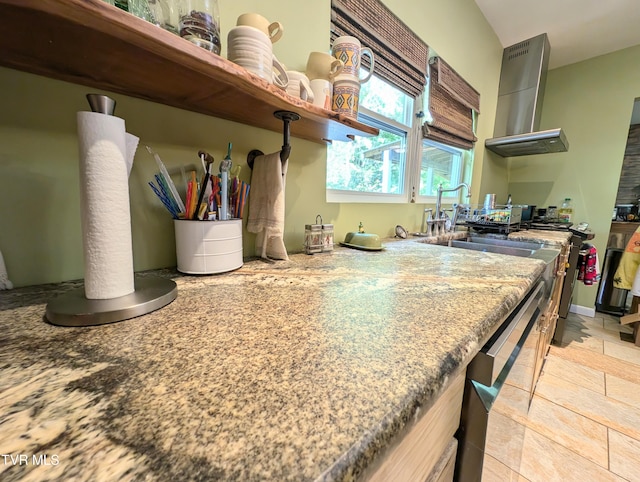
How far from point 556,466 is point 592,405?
23.7 inches

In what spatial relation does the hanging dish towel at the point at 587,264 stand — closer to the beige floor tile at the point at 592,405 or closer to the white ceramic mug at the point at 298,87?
the beige floor tile at the point at 592,405

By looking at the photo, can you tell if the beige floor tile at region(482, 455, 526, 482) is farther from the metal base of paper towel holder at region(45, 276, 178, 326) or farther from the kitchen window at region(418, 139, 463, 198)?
the kitchen window at region(418, 139, 463, 198)

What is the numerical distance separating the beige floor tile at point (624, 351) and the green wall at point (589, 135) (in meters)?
0.81

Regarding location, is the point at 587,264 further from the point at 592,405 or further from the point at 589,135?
the point at 589,135

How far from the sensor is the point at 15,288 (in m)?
0.54

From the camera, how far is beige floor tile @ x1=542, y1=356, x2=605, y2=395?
1.61 m

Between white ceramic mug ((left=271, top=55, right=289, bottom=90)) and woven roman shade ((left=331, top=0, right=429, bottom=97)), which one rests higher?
woven roman shade ((left=331, top=0, right=429, bottom=97))

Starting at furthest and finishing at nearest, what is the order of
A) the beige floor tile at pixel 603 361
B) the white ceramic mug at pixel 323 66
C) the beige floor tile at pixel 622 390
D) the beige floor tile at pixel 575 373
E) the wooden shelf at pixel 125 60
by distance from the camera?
1. the beige floor tile at pixel 603 361
2. the beige floor tile at pixel 575 373
3. the beige floor tile at pixel 622 390
4. the white ceramic mug at pixel 323 66
5. the wooden shelf at pixel 125 60

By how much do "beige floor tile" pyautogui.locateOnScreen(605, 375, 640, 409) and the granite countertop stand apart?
1756 mm

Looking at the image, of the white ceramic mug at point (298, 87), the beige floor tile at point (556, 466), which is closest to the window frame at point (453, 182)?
the white ceramic mug at point (298, 87)

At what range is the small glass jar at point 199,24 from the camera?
1.74 feet

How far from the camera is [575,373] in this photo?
1717mm

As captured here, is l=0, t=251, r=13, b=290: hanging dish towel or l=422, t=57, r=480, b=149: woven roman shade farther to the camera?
l=422, t=57, r=480, b=149: woven roman shade

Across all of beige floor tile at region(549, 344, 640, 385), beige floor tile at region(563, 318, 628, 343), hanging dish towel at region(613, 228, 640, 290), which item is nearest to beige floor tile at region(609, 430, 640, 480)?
beige floor tile at region(549, 344, 640, 385)
